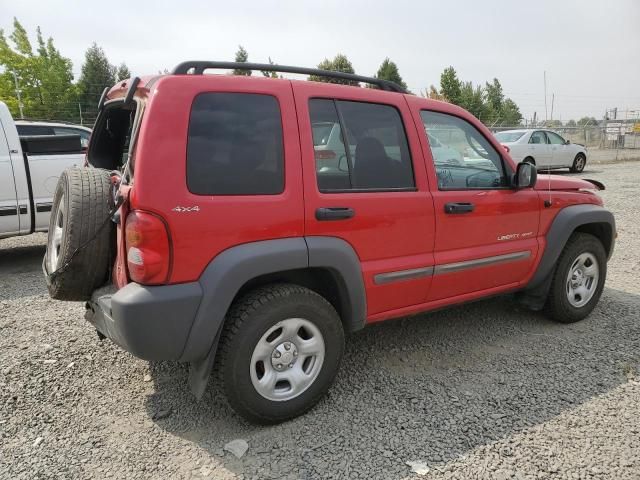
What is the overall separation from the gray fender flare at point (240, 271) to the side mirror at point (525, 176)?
1.52 meters

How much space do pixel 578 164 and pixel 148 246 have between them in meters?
18.3

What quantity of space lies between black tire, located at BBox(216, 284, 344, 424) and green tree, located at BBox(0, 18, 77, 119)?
3301cm

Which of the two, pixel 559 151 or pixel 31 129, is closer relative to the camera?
pixel 31 129

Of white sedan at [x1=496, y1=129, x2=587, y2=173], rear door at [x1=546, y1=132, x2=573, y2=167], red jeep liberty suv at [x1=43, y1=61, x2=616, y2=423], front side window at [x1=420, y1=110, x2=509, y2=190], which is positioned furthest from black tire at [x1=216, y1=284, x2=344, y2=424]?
rear door at [x1=546, y1=132, x2=573, y2=167]

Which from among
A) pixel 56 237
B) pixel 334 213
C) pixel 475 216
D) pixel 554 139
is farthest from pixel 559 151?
pixel 56 237

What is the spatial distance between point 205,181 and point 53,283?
110cm

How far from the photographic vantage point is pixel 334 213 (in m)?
2.73

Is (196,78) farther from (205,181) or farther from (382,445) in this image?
(382,445)

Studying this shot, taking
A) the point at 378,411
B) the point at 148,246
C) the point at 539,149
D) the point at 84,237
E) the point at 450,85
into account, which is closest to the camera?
the point at 148,246

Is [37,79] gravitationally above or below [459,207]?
above

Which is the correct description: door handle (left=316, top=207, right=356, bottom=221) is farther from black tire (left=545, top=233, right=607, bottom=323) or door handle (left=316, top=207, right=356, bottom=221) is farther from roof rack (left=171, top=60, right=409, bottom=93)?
black tire (left=545, top=233, right=607, bottom=323)

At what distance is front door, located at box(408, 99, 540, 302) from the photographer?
10.7 feet

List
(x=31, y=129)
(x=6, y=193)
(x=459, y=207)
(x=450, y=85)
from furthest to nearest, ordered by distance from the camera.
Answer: (x=450, y=85) → (x=31, y=129) → (x=6, y=193) → (x=459, y=207)

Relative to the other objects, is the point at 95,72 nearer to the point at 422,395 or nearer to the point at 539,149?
the point at 539,149
